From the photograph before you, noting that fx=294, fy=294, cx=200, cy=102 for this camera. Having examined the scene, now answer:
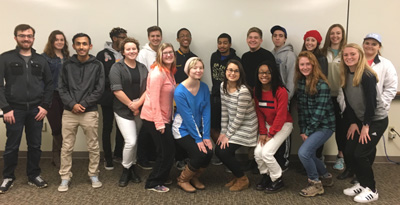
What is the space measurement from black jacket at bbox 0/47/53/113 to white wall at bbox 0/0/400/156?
1008 mm

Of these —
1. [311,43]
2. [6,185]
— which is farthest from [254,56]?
[6,185]

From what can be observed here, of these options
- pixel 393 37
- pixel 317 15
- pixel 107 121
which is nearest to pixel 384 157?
pixel 393 37

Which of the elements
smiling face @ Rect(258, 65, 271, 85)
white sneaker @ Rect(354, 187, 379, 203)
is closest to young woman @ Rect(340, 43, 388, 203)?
white sneaker @ Rect(354, 187, 379, 203)

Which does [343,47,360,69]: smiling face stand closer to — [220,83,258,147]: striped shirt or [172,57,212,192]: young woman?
[220,83,258,147]: striped shirt

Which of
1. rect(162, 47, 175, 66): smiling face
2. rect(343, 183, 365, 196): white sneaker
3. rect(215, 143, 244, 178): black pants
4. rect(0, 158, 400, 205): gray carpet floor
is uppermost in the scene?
rect(162, 47, 175, 66): smiling face

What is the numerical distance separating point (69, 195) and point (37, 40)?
6.79ft

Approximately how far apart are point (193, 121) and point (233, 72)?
1.94ft

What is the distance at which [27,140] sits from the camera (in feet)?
9.50

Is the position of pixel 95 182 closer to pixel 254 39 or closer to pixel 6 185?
pixel 6 185

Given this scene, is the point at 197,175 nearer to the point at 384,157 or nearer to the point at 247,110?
the point at 247,110

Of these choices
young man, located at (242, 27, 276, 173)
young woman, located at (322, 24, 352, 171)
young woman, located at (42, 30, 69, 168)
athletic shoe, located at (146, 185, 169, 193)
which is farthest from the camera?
Answer: young man, located at (242, 27, 276, 173)

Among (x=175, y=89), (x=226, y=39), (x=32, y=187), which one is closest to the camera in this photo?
(x=175, y=89)

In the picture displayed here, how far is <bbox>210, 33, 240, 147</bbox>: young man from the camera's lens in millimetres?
3312

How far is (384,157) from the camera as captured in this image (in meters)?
3.77
